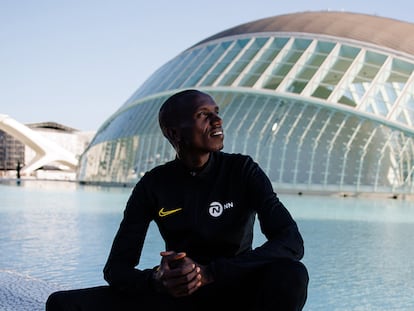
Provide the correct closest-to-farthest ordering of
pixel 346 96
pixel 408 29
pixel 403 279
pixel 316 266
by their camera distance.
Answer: pixel 403 279, pixel 316 266, pixel 346 96, pixel 408 29

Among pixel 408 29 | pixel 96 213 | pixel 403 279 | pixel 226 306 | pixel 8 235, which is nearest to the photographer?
pixel 226 306

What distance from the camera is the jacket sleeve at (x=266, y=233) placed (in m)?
1.85

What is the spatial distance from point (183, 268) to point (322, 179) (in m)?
21.4

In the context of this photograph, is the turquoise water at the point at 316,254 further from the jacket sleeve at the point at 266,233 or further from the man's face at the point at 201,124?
the man's face at the point at 201,124

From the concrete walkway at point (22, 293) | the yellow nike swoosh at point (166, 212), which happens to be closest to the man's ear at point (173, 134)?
the yellow nike swoosh at point (166, 212)

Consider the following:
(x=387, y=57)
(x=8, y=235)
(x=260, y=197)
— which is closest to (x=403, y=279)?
(x=260, y=197)

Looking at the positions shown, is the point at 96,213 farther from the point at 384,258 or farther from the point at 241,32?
the point at 241,32

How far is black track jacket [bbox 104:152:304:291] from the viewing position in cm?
197

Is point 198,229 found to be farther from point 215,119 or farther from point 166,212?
point 215,119

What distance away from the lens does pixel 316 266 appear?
5246 mm

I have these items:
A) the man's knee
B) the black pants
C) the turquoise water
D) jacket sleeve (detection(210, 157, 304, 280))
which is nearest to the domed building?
the turquoise water

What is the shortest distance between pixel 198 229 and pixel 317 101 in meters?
20.0

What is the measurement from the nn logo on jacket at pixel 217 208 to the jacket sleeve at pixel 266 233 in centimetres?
9

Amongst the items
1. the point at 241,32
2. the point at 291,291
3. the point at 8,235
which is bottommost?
the point at 8,235
